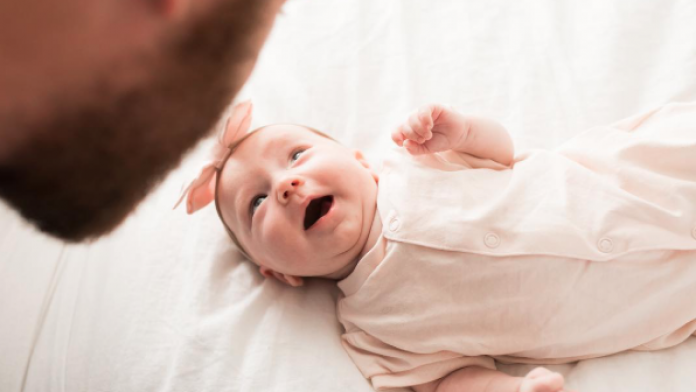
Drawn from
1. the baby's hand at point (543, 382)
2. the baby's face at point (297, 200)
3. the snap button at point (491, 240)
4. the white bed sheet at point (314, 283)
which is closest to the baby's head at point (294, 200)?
the baby's face at point (297, 200)

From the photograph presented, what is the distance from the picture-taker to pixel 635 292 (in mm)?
1071

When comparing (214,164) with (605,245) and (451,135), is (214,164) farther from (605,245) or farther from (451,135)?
(605,245)

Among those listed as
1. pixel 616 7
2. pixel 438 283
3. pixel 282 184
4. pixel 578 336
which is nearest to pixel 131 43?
pixel 282 184

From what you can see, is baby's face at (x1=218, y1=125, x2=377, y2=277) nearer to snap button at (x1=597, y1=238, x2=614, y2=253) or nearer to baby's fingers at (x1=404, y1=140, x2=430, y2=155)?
baby's fingers at (x1=404, y1=140, x2=430, y2=155)

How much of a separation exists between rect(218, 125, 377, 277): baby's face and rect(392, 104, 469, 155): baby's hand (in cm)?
12

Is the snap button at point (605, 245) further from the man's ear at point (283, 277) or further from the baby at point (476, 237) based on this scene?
the man's ear at point (283, 277)

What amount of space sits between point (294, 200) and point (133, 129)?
0.64 m

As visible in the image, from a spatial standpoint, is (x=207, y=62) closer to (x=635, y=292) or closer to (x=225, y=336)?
(x=225, y=336)

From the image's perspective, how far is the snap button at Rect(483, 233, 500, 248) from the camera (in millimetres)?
1079

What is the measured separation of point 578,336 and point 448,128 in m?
0.43

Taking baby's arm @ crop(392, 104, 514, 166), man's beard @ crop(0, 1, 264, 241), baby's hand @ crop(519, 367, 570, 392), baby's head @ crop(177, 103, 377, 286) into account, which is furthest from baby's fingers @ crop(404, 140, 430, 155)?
man's beard @ crop(0, 1, 264, 241)

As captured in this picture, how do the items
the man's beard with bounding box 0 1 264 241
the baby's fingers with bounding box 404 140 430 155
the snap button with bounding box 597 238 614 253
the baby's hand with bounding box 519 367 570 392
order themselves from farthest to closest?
the baby's fingers with bounding box 404 140 430 155, the snap button with bounding box 597 238 614 253, the baby's hand with bounding box 519 367 570 392, the man's beard with bounding box 0 1 264 241

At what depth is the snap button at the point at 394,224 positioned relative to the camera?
113cm

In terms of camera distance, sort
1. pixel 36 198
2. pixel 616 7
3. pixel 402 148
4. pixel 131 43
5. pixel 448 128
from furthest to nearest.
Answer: pixel 616 7
pixel 402 148
pixel 448 128
pixel 36 198
pixel 131 43
